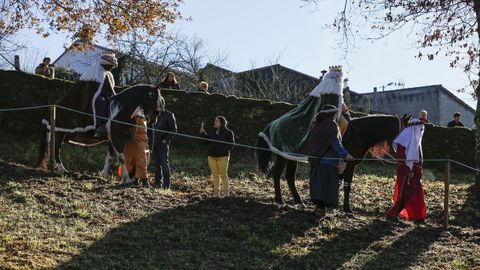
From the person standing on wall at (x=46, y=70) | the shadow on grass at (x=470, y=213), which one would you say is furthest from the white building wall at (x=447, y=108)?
the shadow on grass at (x=470, y=213)

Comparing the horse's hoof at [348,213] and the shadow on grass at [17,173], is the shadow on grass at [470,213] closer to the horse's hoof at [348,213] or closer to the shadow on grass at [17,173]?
the horse's hoof at [348,213]

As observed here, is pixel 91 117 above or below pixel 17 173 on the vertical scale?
above

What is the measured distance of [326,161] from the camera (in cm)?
930

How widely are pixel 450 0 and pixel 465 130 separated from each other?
6.42m

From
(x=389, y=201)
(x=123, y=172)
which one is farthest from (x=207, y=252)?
(x=389, y=201)

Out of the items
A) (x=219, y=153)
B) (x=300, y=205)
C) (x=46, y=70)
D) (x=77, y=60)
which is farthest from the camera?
(x=77, y=60)

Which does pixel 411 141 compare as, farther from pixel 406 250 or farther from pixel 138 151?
pixel 138 151

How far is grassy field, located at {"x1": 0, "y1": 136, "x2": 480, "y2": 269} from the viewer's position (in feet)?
23.6

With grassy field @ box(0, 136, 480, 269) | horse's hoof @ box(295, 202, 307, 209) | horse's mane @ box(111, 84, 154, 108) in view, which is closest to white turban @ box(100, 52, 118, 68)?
horse's mane @ box(111, 84, 154, 108)

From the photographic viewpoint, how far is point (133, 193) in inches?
406

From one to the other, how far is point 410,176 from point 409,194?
288mm

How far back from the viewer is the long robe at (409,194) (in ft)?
33.6

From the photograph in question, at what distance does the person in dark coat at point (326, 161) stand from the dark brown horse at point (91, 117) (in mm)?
3529

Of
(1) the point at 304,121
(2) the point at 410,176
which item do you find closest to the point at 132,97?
(1) the point at 304,121
